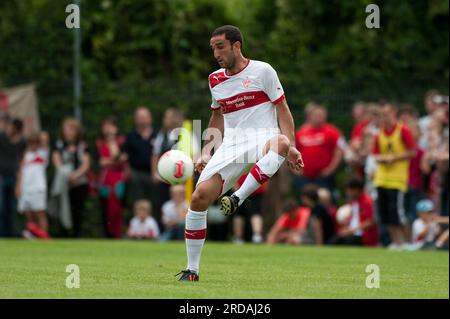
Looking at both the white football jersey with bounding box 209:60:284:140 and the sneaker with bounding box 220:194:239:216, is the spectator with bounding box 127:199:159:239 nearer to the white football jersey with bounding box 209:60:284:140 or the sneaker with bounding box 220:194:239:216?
the white football jersey with bounding box 209:60:284:140

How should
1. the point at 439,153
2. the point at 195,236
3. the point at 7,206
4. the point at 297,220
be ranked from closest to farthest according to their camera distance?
the point at 195,236 → the point at 439,153 → the point at 297,220 → the point at 7,206

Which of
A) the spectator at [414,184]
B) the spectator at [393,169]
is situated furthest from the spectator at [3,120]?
the spectator at [414,184]

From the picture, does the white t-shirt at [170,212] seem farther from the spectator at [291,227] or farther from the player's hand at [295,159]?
the player's hand at [295,159]

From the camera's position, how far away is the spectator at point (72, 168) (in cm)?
2194

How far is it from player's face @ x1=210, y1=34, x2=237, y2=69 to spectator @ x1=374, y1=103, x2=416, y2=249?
817cm

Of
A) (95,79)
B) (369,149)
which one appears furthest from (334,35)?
(369,149)

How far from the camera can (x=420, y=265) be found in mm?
13617

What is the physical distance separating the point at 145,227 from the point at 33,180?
92.8 inches

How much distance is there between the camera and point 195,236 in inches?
424

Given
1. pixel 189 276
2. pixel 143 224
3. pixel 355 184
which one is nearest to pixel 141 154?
pixel 143 224

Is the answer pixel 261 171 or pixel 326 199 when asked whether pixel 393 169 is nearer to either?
pixel 326 199

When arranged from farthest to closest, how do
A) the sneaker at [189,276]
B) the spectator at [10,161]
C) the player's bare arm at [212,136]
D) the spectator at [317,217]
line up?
the spectator at [10,161] → the spectator at [317,217] → the player's bare arm at [212,136] → the sneaker at [189,276]

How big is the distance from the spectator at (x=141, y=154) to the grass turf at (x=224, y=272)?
3450 millimetres

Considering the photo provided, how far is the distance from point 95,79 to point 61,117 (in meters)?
1.61
